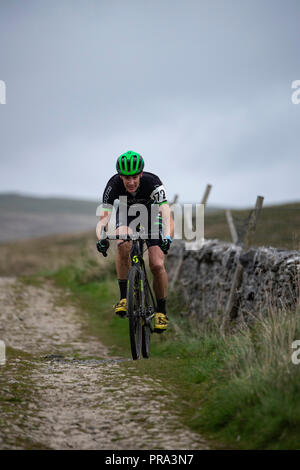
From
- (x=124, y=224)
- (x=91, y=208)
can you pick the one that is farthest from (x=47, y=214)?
(x=124, y=224)

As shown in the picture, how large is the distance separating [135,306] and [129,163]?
1791mm

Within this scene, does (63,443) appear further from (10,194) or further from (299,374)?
(10,194)

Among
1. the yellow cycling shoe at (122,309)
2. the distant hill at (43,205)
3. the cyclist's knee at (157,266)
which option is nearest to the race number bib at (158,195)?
the cyclist's knee at (157,266)

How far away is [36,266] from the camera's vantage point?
34156mm

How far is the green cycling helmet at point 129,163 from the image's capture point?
634 cm

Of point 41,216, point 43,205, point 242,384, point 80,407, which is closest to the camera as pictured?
point 242,384

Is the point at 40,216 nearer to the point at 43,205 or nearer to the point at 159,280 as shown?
the point at 43,205

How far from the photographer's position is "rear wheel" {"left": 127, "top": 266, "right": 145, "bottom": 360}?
20.1ft

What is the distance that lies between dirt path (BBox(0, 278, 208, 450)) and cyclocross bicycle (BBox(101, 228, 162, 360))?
16.4 inches

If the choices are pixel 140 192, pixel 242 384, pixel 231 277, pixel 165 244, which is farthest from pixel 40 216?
pixel 242 384

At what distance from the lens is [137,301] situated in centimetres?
655

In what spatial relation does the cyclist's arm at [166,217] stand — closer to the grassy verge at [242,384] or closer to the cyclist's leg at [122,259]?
the cyclist's leg at [122,259]

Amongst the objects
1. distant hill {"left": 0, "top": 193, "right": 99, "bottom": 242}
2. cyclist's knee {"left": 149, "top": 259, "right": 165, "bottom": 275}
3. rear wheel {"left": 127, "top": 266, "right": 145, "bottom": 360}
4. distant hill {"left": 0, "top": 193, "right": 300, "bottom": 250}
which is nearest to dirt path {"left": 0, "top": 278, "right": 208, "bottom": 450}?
rear wheel {"left": 127, "top": 266, "right": 145, "bottom": 360}

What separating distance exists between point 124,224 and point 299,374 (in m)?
3.27
